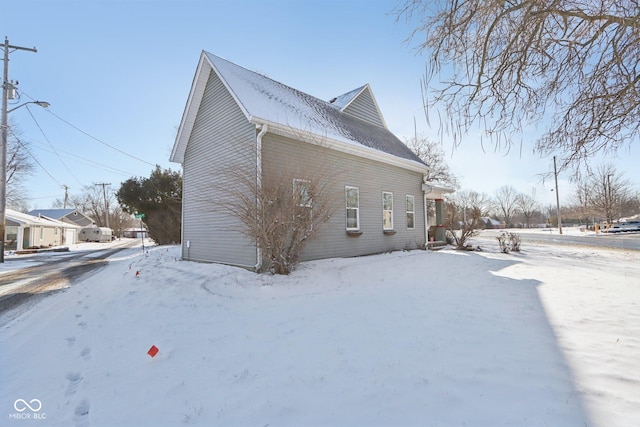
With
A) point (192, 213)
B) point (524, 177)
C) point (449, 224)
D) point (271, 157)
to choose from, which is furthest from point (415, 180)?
point (192, 213)

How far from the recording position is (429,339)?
3.47 meters

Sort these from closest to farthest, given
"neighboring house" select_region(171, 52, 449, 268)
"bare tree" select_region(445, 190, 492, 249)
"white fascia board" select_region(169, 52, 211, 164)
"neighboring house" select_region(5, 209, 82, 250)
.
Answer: "neighboring house" select_region(171, 52, 449, 268) < "white fascia board" select_region(169, 52, 211, 164) < "bare tree" select_region(445, 190, 492, 249) < "neighboring house" select_region(5, 209, 82, 250)

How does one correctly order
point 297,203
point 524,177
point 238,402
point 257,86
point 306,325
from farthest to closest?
1. point 257,86
2. point 297,203
3. point 524,177
4. point 306,325
5. point 238,402

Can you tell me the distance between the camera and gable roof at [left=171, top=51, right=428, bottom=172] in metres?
8.19

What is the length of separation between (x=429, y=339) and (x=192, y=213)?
9817 millimetres

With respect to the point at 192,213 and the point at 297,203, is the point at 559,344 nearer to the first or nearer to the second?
the point at 297,203

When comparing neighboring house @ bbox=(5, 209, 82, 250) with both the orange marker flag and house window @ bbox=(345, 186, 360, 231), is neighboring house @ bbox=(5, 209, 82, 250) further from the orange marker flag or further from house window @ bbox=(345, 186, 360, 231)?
the orange marker flag

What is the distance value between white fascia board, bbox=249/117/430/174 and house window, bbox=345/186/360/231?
1.33 m

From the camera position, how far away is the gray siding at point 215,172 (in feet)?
27.2

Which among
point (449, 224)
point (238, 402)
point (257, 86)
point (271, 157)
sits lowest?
point (238, 402)

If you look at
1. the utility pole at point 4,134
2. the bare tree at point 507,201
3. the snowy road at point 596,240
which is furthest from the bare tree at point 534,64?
the bare tree at point 507,201

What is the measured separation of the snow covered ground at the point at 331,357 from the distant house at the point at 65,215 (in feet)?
156

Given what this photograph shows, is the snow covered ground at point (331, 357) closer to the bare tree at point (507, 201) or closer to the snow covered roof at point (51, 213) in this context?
the snow covered roof at point (51, 213)

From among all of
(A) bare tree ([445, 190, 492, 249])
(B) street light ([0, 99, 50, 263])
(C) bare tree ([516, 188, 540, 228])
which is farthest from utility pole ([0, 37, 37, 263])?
(C) bare tree ([516, 188, 540, 228])
